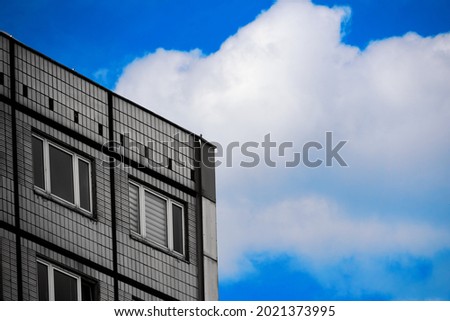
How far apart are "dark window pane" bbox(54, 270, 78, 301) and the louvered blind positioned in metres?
3.28

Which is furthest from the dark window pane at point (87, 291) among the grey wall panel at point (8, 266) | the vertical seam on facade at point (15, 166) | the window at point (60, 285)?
the grey wall panel at point (8, 266)

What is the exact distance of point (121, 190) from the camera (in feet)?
219

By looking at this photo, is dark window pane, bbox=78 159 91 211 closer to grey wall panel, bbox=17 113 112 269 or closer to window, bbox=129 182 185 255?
grey wall panel, bbox=17 113 112 269

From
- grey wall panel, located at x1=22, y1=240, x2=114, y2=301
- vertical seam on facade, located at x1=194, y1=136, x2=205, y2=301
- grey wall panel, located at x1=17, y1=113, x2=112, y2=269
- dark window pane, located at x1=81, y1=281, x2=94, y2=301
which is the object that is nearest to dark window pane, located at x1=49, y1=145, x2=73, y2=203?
grey wall panel, located at x1=17, y1=113, x2=112, y2=269

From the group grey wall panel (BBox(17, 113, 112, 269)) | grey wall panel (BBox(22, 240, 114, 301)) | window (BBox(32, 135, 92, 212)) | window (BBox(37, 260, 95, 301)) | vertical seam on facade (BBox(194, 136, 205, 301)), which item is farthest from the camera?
vertical seam on facade (BBox(194, 136, 205, 301))

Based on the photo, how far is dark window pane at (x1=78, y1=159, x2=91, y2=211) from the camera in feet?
215

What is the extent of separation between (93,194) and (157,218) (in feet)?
9.08

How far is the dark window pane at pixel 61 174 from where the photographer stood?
6450 cm

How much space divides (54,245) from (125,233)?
2.92m

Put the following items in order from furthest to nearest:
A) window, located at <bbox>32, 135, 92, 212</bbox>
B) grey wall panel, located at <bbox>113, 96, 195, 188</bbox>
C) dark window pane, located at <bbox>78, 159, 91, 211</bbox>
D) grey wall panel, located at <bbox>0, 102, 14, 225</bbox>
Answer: grey wall panel, located at <bbox>113, 96, 195, 188</bbox>
dark window pane, located at <bbox>78, 159, 91, 211</bbox>
window, located at <bbox>32, 135, 92, 212</bbox>
grey wall panel, located at <bbox>0, 102, 14, 225</bbox>

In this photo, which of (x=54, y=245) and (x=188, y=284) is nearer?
(x=54, y=245)
